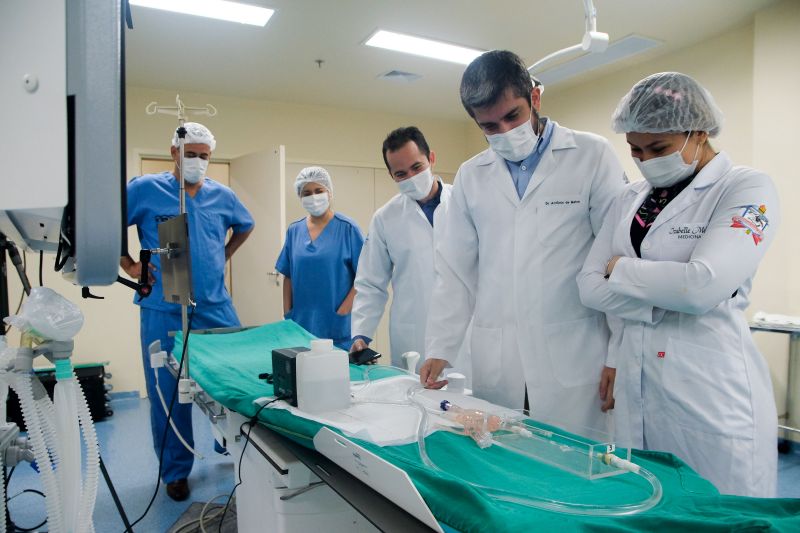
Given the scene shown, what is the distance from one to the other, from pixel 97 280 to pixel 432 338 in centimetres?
111

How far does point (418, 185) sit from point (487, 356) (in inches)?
36.4

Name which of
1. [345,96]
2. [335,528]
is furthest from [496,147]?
[345,96]

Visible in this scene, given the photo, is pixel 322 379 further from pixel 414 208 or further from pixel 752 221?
pixel 414 208

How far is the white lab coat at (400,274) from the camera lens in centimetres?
227

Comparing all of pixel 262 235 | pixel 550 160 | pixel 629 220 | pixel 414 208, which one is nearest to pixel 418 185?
pixel 414 208

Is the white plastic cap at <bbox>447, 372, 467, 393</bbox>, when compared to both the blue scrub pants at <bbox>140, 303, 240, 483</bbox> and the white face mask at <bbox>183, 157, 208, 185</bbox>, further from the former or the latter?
the white face mask at <bbox>183, 157, 208, 185</bbox>

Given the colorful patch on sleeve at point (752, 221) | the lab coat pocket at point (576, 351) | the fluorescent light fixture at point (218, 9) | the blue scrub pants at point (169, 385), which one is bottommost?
the blue scrub pants at point (169, 385)

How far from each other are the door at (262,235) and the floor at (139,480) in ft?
3.14

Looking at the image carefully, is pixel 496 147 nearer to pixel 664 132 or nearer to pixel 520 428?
pixel 664 132

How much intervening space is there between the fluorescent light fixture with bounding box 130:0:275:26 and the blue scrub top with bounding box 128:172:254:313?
1051 mm

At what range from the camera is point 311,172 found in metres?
3.10

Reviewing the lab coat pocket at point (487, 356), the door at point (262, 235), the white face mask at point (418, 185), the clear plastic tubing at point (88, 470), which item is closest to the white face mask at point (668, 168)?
the lab coat pocket at point (487, 356)

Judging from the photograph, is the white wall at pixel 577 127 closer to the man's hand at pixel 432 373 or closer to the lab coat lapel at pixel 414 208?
the lab coat lapel at pixel 414 208

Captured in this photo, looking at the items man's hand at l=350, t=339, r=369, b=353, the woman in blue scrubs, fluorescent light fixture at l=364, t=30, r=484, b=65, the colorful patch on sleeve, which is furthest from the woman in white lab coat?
fluorescent light fixture at l=364, t=30, r=484, b=65
